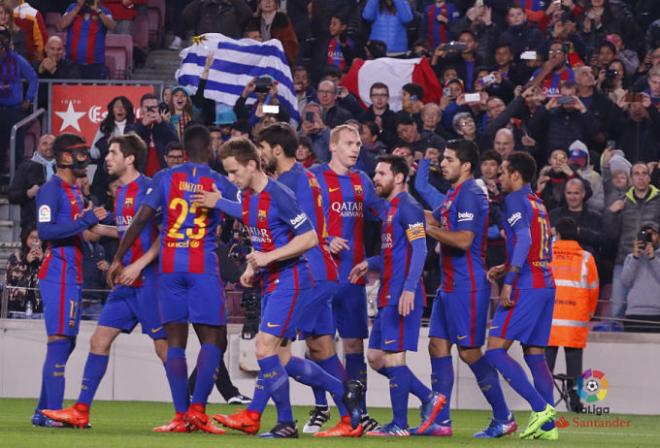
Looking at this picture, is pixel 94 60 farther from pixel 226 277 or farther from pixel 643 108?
pixel 643 108

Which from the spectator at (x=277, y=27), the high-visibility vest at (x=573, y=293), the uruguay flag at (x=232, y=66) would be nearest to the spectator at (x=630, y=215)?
the high-visibility vest at (x=573, y=293)

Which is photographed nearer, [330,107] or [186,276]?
[186,276]

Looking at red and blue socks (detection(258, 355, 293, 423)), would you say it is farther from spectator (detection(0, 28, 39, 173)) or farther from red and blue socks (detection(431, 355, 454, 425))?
spectator (detection(0, 28, 39, 173))

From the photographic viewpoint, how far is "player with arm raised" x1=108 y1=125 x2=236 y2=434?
1118 cm

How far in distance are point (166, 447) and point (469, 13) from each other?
1253cm

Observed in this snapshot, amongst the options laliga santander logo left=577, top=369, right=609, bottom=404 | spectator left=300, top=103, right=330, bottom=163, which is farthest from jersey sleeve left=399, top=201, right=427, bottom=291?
spectator left=300, top=103, right=330, bottom=163

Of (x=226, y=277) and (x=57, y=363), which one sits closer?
(x=57, y=363)

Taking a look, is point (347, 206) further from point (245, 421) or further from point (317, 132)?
point (317, 132)

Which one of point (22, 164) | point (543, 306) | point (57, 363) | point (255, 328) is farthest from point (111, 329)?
point (22, 164)

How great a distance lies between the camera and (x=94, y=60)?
2050 cm

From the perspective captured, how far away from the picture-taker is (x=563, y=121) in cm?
1805

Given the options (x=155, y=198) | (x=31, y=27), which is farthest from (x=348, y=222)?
(x=31, y=27)

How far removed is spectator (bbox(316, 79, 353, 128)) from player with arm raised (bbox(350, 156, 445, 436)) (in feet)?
21.7

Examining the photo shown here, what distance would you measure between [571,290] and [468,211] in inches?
170
